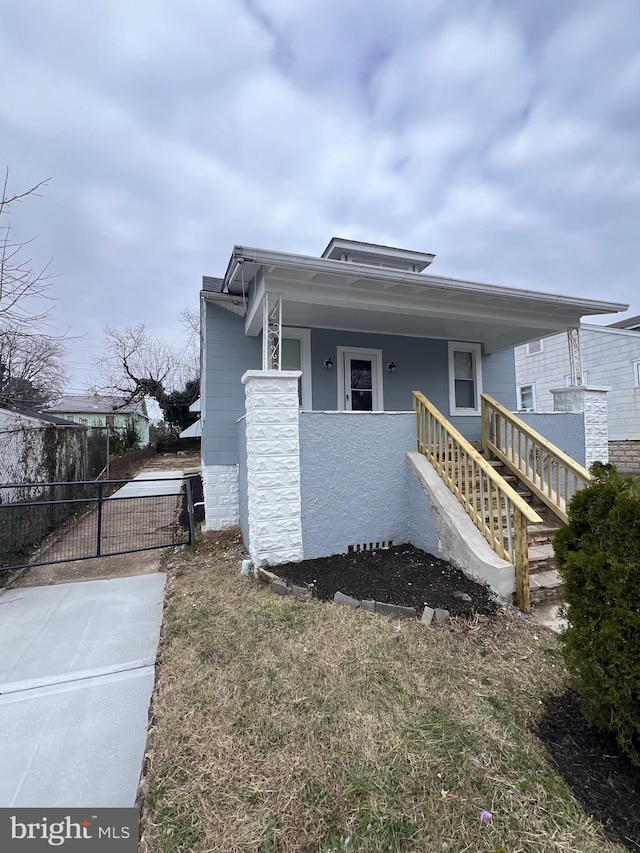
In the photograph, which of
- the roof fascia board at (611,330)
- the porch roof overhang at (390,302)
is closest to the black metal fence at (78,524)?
the porch roof overhang at (390,302)

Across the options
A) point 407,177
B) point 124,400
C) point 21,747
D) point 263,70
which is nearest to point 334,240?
point 407,177

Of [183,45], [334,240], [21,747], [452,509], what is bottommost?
[21,747]

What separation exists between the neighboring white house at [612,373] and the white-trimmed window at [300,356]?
28.1 feet

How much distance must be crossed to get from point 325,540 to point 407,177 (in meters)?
7.70

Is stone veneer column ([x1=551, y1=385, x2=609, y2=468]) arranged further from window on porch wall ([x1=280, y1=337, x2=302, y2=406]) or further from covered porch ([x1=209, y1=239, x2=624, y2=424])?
window on porch wall ([x1=280, y1=337, x2=302, y2=406])

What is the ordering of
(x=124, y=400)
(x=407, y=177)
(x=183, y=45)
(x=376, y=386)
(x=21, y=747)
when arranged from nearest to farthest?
(x=21, y=747) < (x=183, y=45) < (x=376, y=386) < (x=407, y=177) < (x=124, y=400)

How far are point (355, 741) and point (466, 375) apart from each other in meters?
7.01

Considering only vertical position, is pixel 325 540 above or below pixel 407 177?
below

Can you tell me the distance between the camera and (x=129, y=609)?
3.76 meters

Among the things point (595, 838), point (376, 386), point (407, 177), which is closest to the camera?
A: point (595, 838)

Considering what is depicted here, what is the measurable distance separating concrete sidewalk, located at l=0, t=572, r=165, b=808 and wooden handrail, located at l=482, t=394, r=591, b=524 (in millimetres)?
4565

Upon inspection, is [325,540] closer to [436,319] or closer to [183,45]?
[436,319]

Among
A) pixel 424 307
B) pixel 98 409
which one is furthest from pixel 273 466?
pixel 98 409

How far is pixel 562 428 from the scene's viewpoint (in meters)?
6.45
